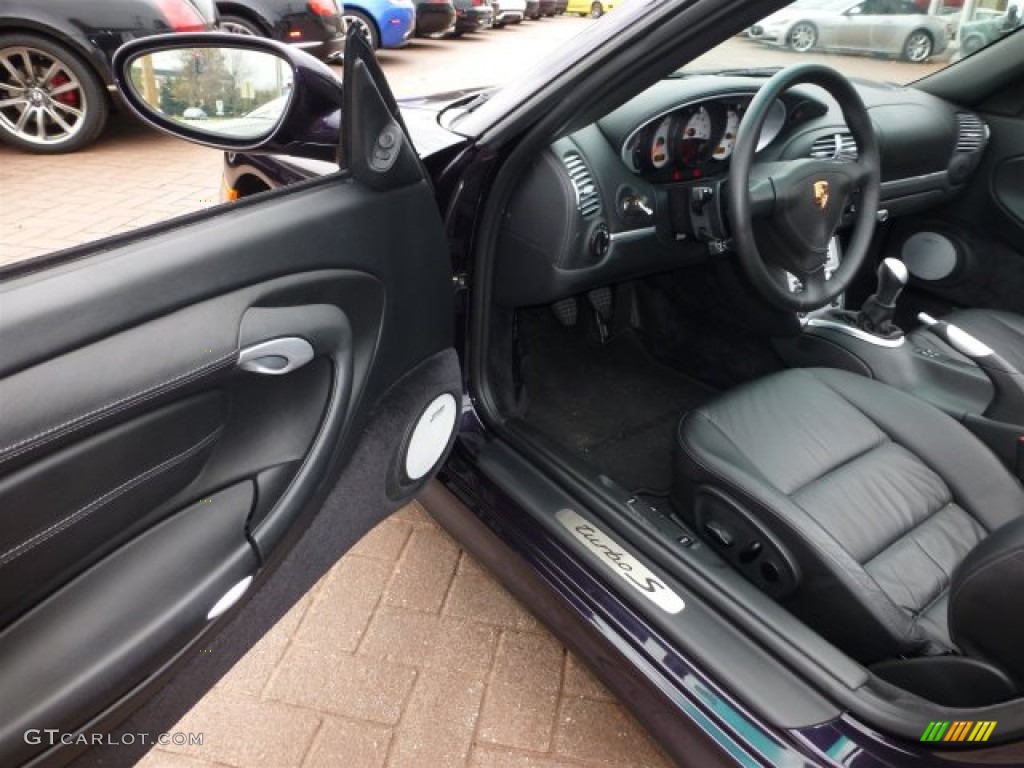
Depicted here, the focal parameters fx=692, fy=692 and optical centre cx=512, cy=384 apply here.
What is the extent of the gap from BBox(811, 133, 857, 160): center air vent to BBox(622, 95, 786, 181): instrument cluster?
0.14 m

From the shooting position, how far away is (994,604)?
966mm

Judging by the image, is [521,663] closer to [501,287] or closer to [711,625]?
[711,625]

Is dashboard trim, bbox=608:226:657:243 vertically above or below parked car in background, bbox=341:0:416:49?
below

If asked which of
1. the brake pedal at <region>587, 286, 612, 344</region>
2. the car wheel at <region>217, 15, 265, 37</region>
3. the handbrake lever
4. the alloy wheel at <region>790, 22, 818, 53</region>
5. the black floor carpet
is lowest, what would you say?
the black floor carpet

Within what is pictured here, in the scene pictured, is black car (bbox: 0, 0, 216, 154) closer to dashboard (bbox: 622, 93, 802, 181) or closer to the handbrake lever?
dashboard (bbox: 622, 93, 802, 181)

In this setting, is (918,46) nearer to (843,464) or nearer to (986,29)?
(986,29)

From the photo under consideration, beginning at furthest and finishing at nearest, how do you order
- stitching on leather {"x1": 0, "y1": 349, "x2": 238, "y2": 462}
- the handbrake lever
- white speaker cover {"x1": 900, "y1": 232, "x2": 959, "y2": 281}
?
white speaker cover {"x1": 900, "y1": 232, "x2": 959, "y2": 281} < the handbrake lever < stitching on leather {"x1": 0, "y1": 349, "x2": 238, "y2": 462}

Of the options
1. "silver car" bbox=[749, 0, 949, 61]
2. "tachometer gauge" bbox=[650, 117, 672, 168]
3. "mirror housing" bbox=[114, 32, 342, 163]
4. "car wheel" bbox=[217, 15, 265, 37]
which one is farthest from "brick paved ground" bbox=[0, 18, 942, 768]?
"car wheel" bbox=[217, 15, 265, 37]

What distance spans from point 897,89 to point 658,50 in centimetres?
198

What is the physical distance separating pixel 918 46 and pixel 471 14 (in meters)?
9.89

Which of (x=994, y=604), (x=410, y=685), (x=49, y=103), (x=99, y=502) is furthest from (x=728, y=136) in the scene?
(x=49, y=103)

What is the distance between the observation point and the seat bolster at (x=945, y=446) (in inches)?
58.7

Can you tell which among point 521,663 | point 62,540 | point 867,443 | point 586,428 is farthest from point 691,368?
point 62,540

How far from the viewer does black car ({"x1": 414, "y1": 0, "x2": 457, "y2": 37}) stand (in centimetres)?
951
